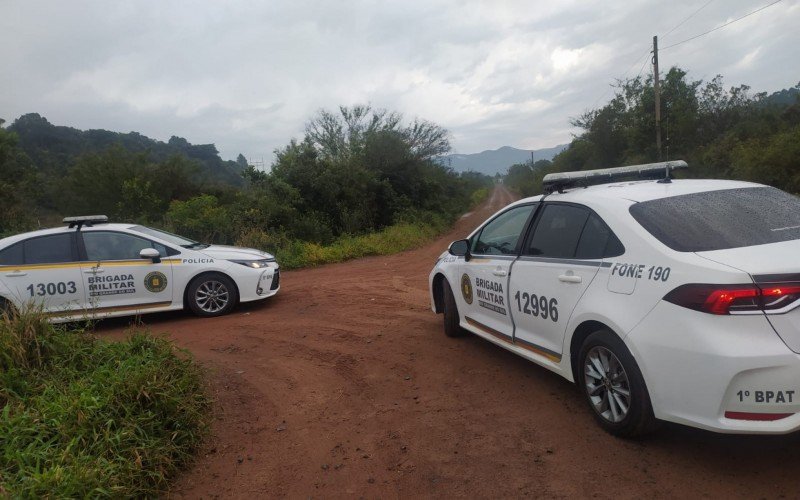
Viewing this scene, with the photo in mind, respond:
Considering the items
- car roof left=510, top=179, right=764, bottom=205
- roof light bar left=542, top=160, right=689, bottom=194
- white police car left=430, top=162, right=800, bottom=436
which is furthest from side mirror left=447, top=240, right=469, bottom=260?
car roof left=510, top=179, right=764, bottom=205

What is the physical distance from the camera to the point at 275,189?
55.5 feet

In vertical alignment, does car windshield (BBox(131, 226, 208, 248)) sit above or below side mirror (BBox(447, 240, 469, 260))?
above

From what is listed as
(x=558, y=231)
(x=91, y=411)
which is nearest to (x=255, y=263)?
(x=91, y=411)

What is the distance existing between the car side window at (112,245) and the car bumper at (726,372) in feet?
22.5

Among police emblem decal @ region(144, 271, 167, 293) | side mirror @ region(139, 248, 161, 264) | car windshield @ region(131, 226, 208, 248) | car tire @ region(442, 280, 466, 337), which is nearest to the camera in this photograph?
car tire @ region(442, 280, 466, 337)

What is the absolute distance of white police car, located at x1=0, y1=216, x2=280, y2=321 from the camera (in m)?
7.14

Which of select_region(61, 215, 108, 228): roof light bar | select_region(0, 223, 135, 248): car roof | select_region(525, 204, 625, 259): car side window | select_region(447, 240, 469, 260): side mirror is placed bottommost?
select_region(447, 240, 469, 260): side mirror

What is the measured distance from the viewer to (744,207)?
3.50 m

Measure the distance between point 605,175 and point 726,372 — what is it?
2446 millimetres

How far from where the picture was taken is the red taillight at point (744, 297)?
2652 mm

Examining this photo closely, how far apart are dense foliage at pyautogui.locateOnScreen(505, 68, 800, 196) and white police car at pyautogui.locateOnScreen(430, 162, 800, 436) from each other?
15824 millimetres

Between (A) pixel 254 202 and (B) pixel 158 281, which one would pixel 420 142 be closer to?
(A) pixel 254 202

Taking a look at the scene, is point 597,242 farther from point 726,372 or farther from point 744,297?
point 726,372

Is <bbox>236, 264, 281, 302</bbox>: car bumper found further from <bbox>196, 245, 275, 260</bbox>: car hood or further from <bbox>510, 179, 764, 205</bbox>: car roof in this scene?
<bbox>510, 179, 764, 205</bbox>: car roof
